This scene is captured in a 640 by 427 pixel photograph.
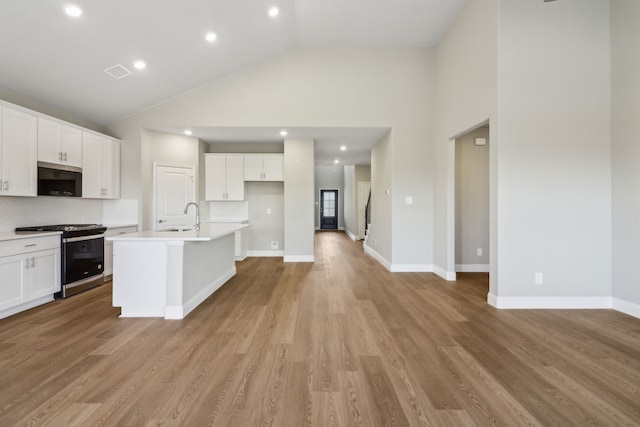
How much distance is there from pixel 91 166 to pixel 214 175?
7.37 feet

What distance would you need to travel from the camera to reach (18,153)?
3334mm

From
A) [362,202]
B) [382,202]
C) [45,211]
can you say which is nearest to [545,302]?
[382,202]

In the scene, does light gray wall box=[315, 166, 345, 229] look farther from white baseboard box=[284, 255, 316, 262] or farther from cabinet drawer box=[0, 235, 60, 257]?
cabinet drawer box=[0, 235, 60, 257]

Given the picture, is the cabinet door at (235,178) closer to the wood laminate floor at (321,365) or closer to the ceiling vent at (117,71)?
the ceiling vent at (117,71)

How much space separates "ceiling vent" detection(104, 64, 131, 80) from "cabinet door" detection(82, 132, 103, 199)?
99 cm

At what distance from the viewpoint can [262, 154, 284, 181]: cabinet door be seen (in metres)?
6.38

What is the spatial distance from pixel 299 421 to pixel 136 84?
4.90m

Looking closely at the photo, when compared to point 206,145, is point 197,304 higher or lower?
lower

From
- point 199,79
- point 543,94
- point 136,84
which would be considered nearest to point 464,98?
point 543,94

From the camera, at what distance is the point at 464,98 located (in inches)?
159

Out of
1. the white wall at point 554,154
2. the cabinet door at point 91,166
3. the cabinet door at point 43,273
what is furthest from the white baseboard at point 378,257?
the cabinet door at point 91,166

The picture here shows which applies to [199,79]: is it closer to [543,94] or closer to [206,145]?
[206,145]

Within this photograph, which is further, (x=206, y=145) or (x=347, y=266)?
(x=206, y=145)

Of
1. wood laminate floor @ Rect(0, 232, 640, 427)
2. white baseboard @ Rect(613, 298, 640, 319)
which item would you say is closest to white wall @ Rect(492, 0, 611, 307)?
white baseboard @ Rect(613, 298, 640, 319)
